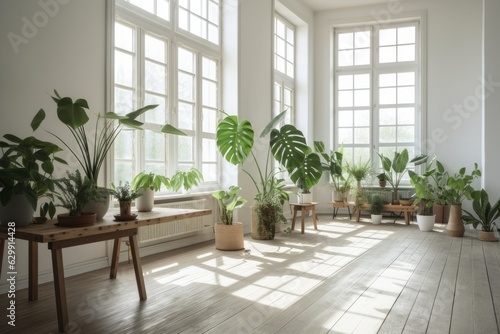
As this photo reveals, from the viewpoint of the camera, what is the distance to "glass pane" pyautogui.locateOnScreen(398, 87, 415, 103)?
8.66 m

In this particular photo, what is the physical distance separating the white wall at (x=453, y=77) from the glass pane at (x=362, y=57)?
0.91 m

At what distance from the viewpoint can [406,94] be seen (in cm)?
871

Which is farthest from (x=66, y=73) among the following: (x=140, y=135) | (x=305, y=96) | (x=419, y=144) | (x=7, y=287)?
(x=419, y=144)

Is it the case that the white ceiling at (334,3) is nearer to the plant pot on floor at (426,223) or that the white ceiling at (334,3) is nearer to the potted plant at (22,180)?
the plant pot on floor at (426,223)

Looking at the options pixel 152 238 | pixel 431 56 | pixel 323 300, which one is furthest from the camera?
pixel 431 56

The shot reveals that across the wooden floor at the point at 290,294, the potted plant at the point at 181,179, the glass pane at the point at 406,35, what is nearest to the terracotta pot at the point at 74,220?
the wooden floor at the point at 290,294

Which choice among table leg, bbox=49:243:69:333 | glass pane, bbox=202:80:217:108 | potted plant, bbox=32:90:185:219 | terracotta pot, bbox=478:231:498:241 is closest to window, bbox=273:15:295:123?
glass pane, bbox=202:80:217:108

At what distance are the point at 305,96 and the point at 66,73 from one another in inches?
230

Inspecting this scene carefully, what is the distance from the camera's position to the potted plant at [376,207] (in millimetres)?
7676

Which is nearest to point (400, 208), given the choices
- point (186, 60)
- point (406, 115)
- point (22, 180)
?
point (406, 115)

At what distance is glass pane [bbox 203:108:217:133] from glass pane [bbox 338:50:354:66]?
4090 millimetres

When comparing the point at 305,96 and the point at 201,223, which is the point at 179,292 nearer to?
the point at 201,223

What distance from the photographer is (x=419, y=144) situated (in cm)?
845

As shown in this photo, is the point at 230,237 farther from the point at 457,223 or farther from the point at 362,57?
the point at 362,57
